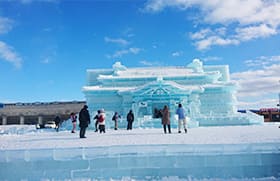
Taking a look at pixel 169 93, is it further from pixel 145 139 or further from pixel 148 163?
pixel 148 163

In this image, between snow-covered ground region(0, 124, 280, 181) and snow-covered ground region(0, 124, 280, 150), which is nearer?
snow-covered ground region(0, 124, 280, 181)

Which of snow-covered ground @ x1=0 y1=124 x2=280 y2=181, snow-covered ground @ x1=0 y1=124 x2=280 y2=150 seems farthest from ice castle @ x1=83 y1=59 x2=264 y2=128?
snow-covered ground @ x1=0 y1=124 x2=280 y2=181

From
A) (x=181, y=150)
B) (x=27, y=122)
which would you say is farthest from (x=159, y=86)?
(x=27, y=122)

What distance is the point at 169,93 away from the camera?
3186 centimetres

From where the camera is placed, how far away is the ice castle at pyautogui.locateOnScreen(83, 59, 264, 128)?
100ft

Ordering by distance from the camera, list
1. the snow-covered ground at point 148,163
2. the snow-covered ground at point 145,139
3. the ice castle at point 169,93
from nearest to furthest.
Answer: the snow-covered ground at point 148,163, the snow-covered ground at point 145,139, the ice castle at point 169,93

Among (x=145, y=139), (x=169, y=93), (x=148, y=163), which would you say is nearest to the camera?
(x=148, y=163)

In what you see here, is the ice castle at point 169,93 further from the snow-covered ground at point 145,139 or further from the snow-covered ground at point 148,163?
the snow-covered ground at point 148,163

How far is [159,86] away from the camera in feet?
104

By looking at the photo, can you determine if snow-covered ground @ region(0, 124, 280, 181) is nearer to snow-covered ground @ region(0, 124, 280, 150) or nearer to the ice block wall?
the ice block wall

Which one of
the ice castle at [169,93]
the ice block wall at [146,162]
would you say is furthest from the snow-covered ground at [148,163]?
the ice castle at [169,93]

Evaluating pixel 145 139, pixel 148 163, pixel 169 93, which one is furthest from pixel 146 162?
pixel 169 93

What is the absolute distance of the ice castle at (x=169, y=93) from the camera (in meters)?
30.6

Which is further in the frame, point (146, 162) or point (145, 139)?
point (145, 139)
